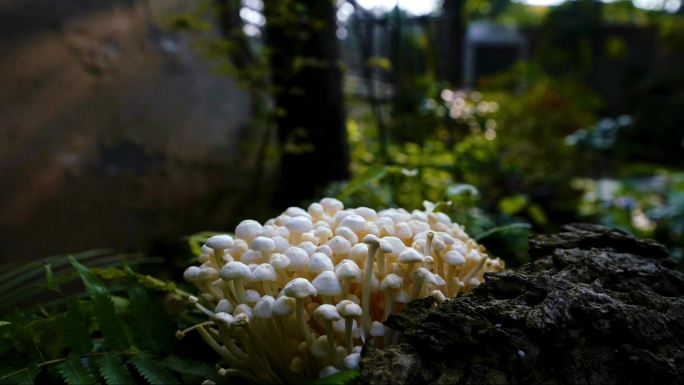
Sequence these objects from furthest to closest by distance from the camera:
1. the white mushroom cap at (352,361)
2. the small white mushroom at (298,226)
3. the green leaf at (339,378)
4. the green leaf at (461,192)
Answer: the green leaf at (461,192) → the small white mushroom at (298,226) → the white mushroom cap at (352,361) → the green leaf at (339,378)

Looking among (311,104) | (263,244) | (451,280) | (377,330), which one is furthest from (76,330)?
(311,104)

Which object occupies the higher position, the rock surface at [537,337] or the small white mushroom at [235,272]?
the small white mushroom at [235,272]

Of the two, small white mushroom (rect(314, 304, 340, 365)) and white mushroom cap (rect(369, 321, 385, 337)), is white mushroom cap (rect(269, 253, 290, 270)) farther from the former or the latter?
white mushroom cap (rect(369, 321, 385, 337))

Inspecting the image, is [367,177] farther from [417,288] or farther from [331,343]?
[331,343]

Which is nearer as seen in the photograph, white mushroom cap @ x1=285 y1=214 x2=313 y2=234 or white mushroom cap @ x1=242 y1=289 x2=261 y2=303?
white mushroom cap @ x1=242 y1=289 x2=261 y2=303

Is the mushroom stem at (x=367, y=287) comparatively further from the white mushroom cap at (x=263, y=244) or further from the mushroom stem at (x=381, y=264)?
the white mushroom cap at (x=263, y=244)

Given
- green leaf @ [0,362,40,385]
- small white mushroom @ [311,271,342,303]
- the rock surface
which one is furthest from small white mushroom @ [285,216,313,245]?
green leaf @ [0,362,40,385]

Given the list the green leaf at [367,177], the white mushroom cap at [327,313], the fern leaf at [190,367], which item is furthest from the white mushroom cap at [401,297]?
the green leaf at [367,177]

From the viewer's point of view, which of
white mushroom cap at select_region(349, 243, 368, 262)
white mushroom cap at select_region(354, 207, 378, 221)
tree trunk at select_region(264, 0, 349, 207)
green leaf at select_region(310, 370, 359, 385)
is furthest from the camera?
tree trunk at select_region(264, 0, 349, 207)
